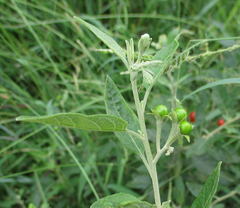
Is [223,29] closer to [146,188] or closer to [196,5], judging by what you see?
[196,5]

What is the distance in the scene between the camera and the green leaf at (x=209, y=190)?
906 mm

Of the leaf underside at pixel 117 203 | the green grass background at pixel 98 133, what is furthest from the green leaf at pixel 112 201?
the green grass background at pixel 98 133

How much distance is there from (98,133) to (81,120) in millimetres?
1735

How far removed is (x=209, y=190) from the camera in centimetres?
95

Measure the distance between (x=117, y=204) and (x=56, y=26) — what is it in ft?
9.81

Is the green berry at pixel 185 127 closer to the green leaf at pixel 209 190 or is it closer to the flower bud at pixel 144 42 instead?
the green leaf at pixel 209 190

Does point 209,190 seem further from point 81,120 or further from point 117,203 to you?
point 81,120

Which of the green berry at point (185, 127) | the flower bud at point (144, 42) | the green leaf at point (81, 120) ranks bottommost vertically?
the green berry at point (185, 127)

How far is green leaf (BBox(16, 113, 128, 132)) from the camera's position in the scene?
2.39 ft

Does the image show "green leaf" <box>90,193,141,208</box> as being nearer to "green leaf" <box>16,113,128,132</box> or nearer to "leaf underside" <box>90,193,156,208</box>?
"leaf underside" <box>90,193,156,208</box>

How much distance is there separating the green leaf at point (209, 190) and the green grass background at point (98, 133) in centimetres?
73

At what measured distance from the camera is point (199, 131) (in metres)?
2.02

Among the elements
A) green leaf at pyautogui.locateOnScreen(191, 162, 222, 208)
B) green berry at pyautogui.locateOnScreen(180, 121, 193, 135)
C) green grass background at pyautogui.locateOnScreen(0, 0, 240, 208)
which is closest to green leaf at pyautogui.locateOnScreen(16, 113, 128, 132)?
green berry at pyautogui.locateOnScreen(180, 121, 193, 135)

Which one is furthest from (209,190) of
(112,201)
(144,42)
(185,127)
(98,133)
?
(98,133)
